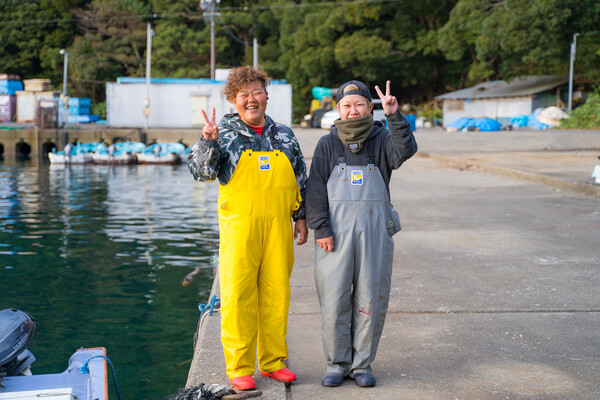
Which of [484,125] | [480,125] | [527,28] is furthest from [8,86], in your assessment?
[527,28]

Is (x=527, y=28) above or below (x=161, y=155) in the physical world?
above

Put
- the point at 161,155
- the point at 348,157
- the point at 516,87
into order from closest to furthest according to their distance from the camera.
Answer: the point at 348,157
the point at 161,155
the point at 516,87

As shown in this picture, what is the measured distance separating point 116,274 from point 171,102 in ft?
123

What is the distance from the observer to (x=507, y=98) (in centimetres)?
4972

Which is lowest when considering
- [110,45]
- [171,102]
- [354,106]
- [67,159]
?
[67,159]

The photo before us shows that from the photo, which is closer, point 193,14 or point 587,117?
point 587,117

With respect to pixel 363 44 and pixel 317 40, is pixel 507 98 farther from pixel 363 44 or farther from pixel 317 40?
pixel 317 40

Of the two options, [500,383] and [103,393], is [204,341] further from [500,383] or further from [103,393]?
[500,383]

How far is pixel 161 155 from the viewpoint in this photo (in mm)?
34719

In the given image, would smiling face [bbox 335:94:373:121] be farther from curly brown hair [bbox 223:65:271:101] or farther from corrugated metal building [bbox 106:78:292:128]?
corrugated metal building [bbox 106:78:292:128]

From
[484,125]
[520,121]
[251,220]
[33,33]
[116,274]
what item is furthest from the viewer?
[33,33]

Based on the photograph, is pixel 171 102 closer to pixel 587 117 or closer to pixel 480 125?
pixel 480 125

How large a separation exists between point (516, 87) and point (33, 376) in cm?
4968

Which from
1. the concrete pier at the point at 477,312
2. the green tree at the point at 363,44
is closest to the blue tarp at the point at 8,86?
the green tree at the point at 363,44
